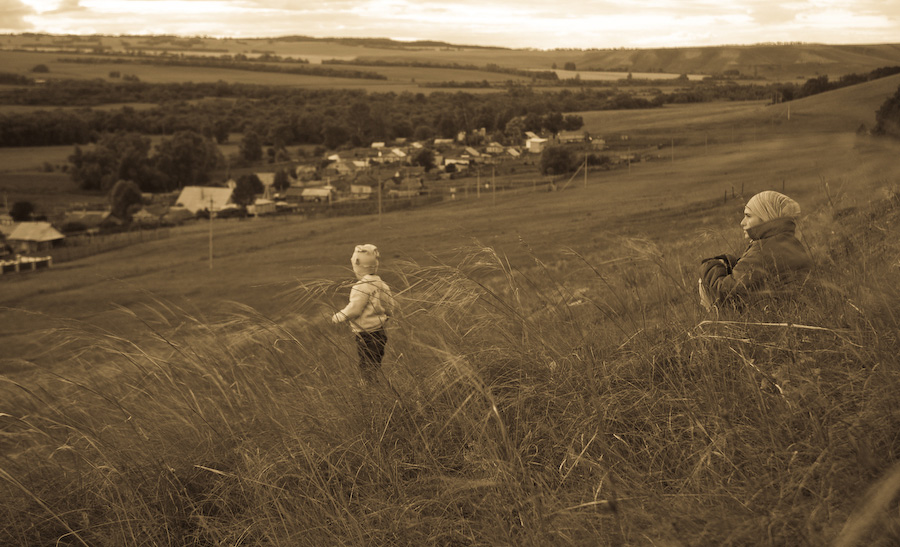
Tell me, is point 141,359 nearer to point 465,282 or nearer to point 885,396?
point 465,282

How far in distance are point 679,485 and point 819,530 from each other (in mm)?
528

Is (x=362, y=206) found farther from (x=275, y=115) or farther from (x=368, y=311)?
(x=368, y=311)

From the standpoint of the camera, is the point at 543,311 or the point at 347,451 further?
the point at 543,311

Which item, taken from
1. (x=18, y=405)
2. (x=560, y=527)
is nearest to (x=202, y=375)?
(x=18, y=405)

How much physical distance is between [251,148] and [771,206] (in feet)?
327

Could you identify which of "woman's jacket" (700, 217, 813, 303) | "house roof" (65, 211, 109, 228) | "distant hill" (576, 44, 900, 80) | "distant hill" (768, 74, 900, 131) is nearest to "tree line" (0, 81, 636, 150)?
"distant hill" (576, 44, 900, 80)

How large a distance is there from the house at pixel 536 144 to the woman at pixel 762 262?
44105 mm

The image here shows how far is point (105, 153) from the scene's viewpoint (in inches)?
3401

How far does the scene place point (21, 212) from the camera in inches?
2721

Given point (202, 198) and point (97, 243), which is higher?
point (202, 198)

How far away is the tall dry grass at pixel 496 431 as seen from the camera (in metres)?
2.04

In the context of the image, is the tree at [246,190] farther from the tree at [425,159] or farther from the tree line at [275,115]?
the tree line at [275,115]

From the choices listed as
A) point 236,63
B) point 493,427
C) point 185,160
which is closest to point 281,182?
point 185,160

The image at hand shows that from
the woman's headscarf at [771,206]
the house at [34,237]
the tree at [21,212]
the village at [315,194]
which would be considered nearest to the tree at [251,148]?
the village at [315,194]
